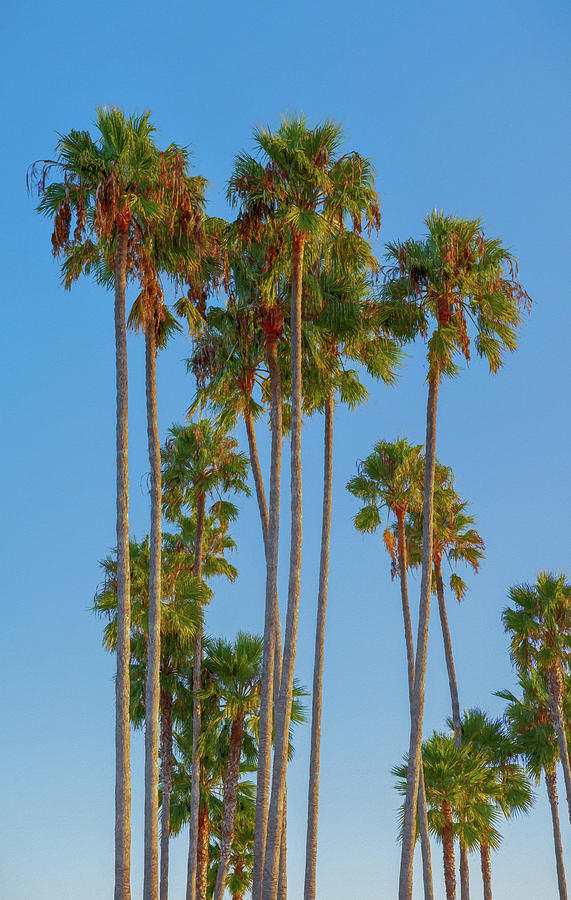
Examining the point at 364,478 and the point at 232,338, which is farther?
the point at 364,478

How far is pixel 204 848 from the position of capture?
107 feet

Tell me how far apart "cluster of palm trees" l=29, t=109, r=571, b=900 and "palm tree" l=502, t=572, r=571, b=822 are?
3.8 inches

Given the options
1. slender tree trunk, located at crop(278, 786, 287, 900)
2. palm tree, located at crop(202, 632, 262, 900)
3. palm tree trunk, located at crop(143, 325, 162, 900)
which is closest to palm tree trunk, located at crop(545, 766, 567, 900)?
palm tree, located at crop(202, 632, 262, 900)

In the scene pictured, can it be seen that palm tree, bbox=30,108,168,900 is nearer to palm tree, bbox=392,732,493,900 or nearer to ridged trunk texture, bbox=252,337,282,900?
ridged trunk texture, bbox=252,337,282,900

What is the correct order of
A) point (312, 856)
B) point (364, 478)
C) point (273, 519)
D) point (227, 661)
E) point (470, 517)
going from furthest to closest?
point (470, 517), point (364, 478), point (227, 661), point (312, 856), point (273, 519)

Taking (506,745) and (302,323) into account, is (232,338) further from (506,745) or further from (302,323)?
(506,745)

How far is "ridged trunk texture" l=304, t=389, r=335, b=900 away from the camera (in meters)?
24.6

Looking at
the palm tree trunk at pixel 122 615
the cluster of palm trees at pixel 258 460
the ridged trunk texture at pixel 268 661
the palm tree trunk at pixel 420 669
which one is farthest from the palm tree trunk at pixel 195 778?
the palm tree trunk at pixel 122 615

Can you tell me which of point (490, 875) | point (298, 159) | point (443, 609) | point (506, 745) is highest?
point (298, 159)

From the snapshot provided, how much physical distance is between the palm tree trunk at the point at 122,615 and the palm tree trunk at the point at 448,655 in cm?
1841

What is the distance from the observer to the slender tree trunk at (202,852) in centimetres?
3212

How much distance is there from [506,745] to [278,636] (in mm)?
13583

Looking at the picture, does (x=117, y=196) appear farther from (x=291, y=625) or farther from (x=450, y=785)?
(x=450, y=785)

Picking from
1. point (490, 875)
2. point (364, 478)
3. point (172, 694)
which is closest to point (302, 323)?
point (364, 478)
